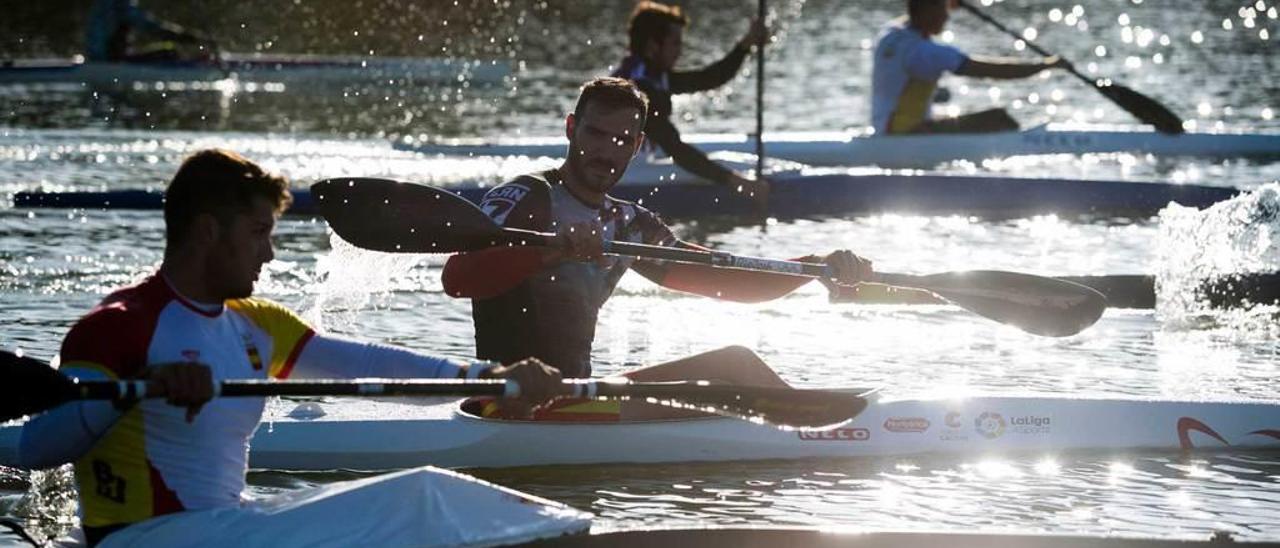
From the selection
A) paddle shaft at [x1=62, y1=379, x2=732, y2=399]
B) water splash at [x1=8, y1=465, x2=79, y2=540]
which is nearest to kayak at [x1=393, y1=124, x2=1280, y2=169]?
water splash at [x1=8, y1=465, x2=79, y2=540]

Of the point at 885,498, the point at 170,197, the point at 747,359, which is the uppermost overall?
the point at 170,197

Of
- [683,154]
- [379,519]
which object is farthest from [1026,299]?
[683,154]

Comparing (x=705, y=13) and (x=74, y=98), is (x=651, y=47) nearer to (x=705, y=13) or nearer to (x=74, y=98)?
(x=74, y=98)

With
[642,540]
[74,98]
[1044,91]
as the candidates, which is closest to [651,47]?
[642,540]

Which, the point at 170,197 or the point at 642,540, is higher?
the point at 170,197

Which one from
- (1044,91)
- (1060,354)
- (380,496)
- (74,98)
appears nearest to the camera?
(380,496)

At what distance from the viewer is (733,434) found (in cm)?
829

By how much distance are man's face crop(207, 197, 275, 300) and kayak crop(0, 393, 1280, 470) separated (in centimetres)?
255

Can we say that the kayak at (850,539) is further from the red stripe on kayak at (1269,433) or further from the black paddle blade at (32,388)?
the red stripe on kayak at (1269,433)

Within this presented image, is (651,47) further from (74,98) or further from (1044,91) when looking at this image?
(1044,91)

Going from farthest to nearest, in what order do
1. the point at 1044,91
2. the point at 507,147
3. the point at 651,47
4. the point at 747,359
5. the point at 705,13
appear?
the point at 705,13, the point at 1044,91, the point at 507,147, the point at 651,47, the point at 747,359

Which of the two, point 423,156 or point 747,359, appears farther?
point 423,156

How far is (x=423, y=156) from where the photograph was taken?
67.5ft

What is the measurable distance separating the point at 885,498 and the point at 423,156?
13064mm
